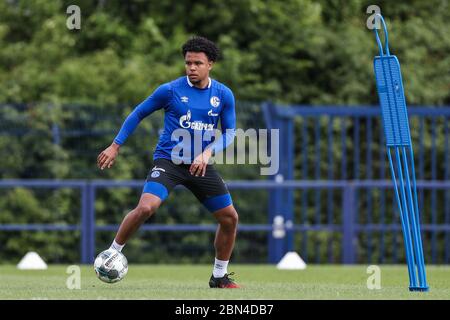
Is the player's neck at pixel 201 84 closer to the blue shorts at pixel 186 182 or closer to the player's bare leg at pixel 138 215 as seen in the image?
the blue shorts at pixel 186 182

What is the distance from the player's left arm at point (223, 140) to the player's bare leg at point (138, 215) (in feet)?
1.40

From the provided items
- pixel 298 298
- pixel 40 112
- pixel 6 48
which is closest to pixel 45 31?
pixel 6 48

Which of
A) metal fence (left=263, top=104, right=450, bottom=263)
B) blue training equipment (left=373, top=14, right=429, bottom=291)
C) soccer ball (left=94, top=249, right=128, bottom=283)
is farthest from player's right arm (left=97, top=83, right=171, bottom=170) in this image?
metal fence (left=263, top=104, right=450, bottom=263)

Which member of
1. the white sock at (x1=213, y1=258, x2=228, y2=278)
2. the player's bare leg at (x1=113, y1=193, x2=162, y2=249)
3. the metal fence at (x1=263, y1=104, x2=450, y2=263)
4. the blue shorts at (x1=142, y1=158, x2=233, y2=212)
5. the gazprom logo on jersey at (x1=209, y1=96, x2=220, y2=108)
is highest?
the metal fence at (x1=263, y1=104, x2=450, y2=263)

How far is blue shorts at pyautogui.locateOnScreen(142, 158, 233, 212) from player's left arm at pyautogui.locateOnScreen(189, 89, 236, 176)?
0.69 ft

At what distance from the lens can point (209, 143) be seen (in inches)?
431

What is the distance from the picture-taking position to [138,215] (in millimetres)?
10625

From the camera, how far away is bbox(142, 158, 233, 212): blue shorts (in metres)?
10.8

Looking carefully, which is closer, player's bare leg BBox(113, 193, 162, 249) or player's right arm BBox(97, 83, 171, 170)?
player's bare leg BBox(113, 193, 162, 249)

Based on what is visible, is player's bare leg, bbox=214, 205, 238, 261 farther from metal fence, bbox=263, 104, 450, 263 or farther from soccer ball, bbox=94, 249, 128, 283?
metal fence, bbox=263, 104, 450, 263

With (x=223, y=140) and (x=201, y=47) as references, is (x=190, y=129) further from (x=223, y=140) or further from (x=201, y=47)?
(x=201, y=47)

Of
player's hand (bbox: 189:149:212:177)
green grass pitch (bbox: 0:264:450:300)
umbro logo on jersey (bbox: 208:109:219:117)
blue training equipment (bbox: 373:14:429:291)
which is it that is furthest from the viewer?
umbro logo on jersey (bbox: 208:109:219:117)

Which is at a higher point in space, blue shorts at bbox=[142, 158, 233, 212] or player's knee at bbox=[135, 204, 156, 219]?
blue shorts at bbox=[142, 158, 233, 212]
